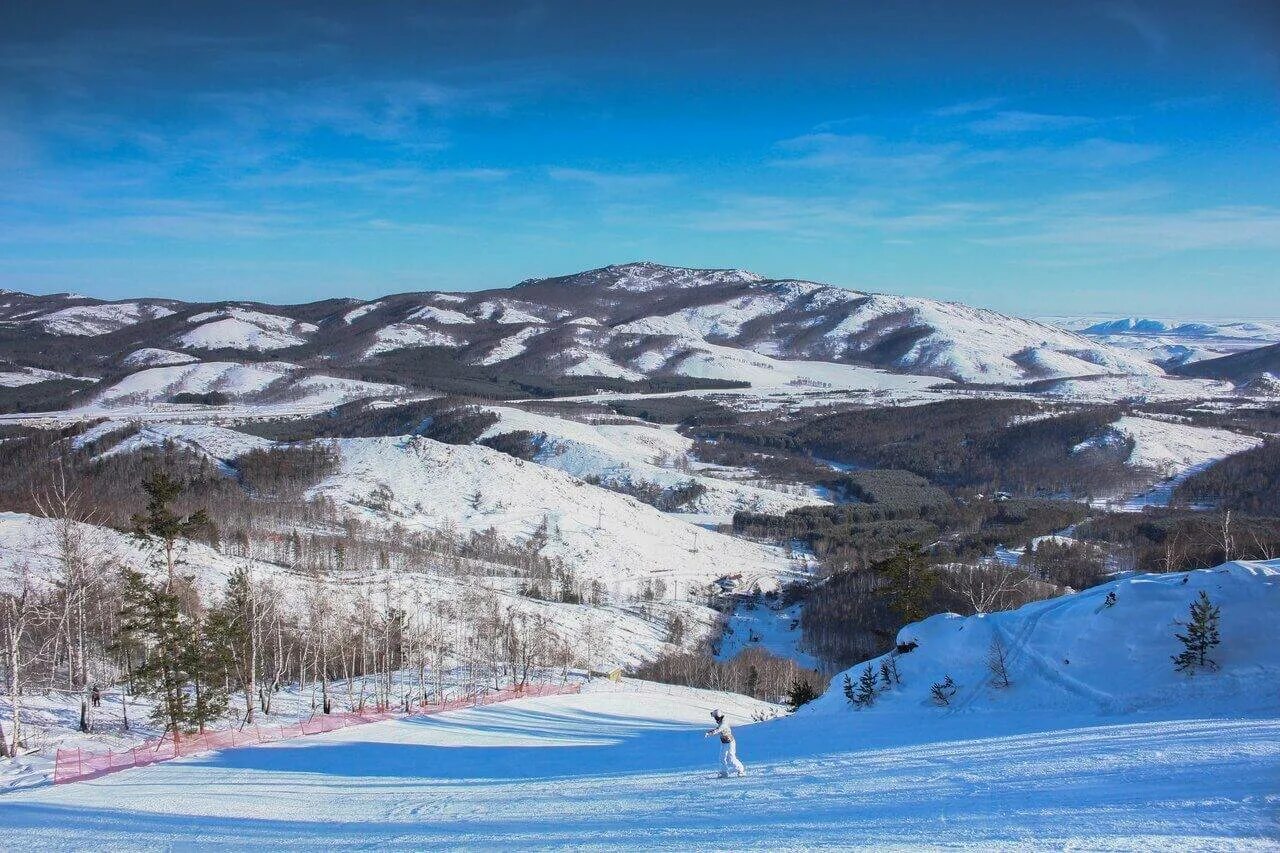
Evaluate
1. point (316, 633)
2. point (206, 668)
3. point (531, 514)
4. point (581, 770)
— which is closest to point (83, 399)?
point (531, 514)

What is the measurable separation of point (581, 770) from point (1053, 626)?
516 inches

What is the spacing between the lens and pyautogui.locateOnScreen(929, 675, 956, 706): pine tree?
74.4 feet

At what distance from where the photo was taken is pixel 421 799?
1753 centimetres

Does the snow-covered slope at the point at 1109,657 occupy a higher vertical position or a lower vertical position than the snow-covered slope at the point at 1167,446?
lower

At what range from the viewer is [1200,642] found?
1916 cm

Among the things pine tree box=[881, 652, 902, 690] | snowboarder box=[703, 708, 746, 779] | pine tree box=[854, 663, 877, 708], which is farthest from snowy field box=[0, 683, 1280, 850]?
pine tree box=[881, 652, 902, 690]

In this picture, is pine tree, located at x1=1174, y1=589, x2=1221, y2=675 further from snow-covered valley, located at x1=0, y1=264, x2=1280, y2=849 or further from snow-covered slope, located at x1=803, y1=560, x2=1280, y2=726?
snow-covered valley, located at x1=0, y1=264, x2=1280, y2=849

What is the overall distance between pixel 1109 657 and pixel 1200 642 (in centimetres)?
226

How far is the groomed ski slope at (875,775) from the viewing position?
12461 mm

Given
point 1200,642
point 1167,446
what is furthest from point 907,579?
point 1167,446

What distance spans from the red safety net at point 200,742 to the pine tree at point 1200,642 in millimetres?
23238

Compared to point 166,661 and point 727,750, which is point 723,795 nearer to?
point 727,750

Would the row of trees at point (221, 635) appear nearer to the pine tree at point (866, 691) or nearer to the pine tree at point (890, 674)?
the pine tree at point (866, 691)

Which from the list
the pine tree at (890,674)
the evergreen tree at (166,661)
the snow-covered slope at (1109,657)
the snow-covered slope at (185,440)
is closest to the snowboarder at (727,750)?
the snow-covered slope at (1109,657)
